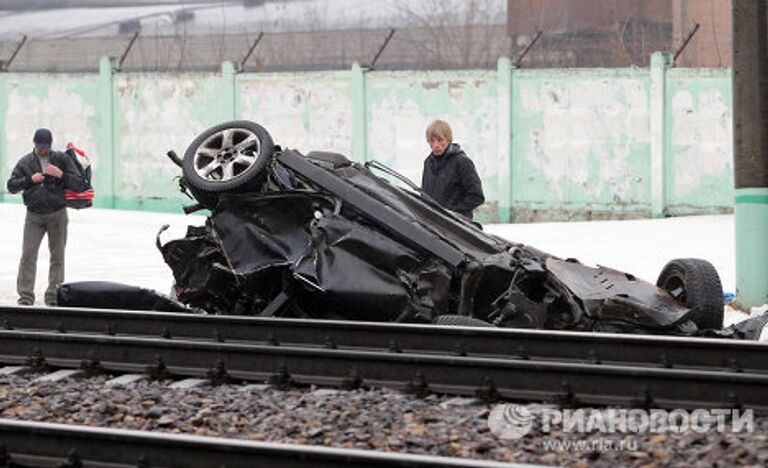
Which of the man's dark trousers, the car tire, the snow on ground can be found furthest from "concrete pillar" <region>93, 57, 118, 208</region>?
the car tire

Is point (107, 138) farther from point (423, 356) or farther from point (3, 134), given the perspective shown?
point (423, 356)

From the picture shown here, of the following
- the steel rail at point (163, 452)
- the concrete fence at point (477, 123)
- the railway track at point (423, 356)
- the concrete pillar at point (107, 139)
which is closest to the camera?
the steel rail at point (163, 452)

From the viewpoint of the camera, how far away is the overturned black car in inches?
426

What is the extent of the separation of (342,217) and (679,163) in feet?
57.6

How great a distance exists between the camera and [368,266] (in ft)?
36.1

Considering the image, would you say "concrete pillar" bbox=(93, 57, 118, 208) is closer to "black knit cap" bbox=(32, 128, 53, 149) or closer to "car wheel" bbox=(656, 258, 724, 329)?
"black knit cap" bbox=(32, 128, 53, 149)

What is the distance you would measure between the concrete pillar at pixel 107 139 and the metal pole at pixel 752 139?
20.6 metres

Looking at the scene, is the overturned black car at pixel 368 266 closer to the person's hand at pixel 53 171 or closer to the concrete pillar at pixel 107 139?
the person's hand at pixel 53 171

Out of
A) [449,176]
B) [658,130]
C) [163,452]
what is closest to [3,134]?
[658,130]

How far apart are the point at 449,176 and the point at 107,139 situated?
20525 millimetres

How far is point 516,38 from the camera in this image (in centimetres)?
5016

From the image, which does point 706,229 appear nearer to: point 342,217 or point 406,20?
point 342,217

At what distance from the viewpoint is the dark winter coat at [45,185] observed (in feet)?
48.8

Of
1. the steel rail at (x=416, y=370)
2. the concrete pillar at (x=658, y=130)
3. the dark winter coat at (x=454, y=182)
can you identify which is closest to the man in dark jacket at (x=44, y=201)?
the dark winter coat at (x=454, y=182)
